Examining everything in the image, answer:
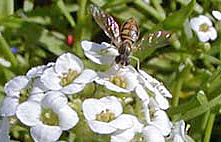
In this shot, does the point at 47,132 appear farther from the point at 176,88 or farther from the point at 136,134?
the point at 176,88

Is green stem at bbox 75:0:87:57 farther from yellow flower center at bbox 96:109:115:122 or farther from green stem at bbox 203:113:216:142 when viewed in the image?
yellow flower center at bbox 96:109:115:122

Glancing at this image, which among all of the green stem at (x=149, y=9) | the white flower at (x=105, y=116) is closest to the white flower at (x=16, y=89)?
the white flower at (x=105, y=116)

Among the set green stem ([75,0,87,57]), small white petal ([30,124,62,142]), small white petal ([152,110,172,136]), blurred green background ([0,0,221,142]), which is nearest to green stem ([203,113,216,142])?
blurred green background ([0,0,221,142])

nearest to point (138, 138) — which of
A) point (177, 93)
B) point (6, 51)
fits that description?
point (177, 93)

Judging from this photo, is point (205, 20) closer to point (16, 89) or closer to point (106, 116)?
point (106, 116)

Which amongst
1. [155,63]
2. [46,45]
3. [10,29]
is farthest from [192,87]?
[10,29]

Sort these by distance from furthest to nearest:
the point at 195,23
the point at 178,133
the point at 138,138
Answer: the point at 195,23 < the point at 178,133 < the point at 138,138

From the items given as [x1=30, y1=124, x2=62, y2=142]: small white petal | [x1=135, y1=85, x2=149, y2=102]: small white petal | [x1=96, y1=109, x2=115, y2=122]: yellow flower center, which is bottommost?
[x1=30, y1=124, x2=62, y2=142]: small white petal

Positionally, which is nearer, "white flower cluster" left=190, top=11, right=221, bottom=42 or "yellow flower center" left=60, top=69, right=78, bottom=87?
"yellow flower center" left=60, top=69, right=78, bottom=87
